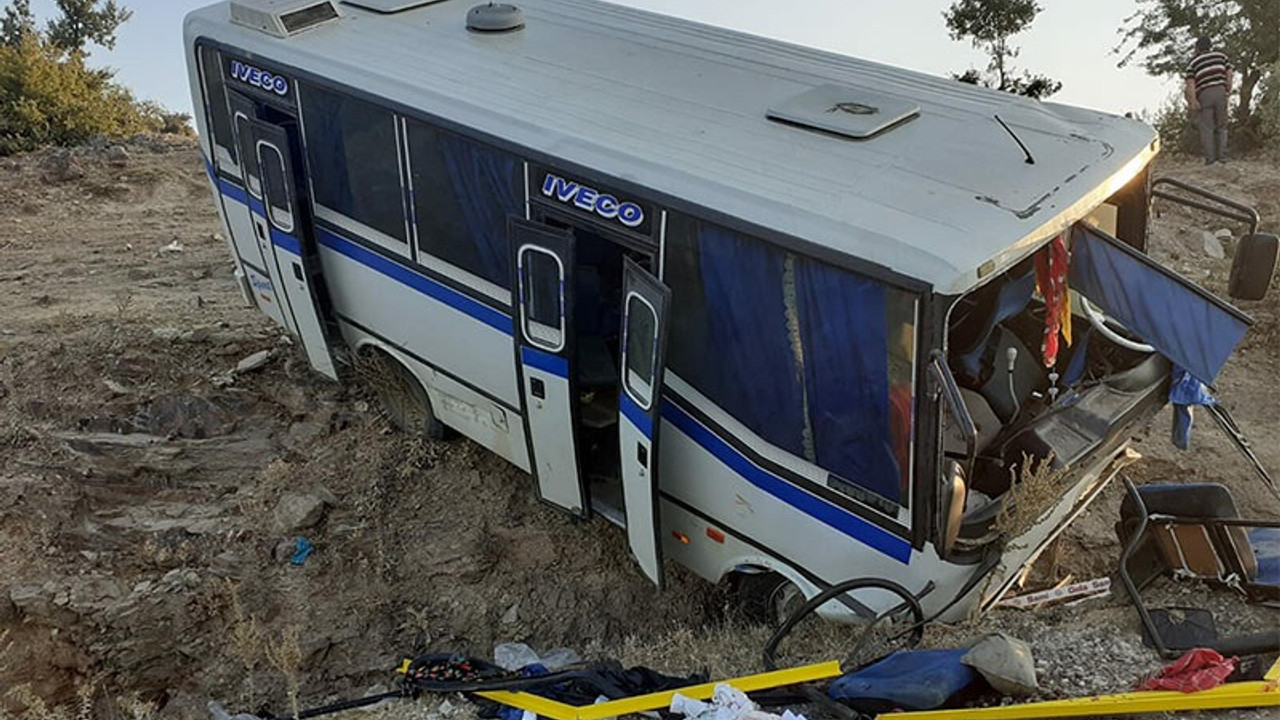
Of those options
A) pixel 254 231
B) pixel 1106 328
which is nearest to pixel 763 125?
pixel 1106 328

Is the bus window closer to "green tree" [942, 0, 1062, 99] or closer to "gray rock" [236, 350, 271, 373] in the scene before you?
"gray rock" [236, 350, 271, 373]

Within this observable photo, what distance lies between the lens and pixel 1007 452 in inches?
191

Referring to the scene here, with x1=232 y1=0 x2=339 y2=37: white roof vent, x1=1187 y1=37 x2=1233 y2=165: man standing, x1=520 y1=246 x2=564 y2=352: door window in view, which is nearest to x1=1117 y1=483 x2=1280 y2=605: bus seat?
x1=520 y1=246 x2=564 y2=352: door window

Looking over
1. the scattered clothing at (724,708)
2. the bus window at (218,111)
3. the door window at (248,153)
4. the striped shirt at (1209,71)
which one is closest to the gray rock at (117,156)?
the bus window at (218,111)

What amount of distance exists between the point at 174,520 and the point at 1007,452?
5.02m

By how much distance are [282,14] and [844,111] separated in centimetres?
374

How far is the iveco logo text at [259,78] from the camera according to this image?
6.59m

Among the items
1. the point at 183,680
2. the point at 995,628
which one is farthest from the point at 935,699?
the point at 183,680

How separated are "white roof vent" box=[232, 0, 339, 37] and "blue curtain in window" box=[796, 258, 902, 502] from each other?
411 centimetres

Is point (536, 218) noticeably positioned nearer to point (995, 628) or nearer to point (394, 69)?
point (394, 69)

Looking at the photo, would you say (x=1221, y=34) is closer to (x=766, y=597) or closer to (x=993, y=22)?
(x=993, y=22)

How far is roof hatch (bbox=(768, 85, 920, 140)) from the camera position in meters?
4.96

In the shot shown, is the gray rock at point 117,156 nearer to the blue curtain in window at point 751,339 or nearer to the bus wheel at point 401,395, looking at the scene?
the bus wheel at point 401,395

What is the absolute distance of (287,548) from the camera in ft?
21.7
